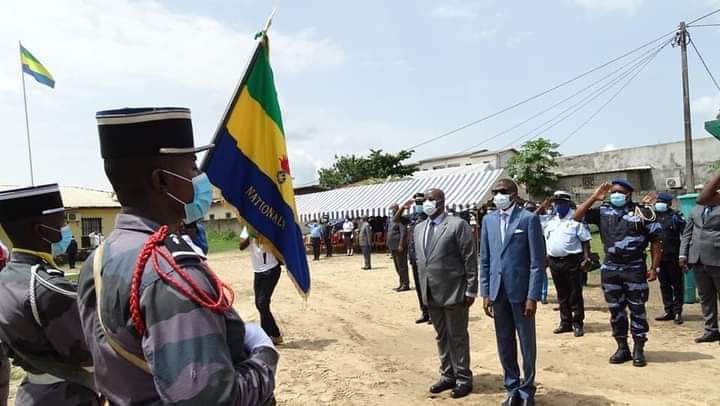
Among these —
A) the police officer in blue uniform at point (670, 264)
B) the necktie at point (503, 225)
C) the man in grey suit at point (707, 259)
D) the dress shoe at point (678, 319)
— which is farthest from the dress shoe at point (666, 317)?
the necktie at point (503, 225)

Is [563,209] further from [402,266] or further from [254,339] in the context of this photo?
[254,339]

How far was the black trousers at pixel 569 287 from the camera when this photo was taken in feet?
27.1

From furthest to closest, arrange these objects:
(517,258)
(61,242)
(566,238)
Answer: (566,238), (517,258), (61,242)

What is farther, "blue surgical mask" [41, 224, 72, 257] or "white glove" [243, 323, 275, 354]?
"blue surgical mask" [41, 224, 72, 257]

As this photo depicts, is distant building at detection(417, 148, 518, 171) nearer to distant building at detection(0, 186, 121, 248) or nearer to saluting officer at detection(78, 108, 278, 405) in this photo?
distant building at detection(0, 186, 121, 248)

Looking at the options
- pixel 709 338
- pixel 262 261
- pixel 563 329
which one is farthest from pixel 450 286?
pixel 709 338

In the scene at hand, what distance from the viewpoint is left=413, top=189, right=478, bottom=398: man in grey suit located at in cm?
566

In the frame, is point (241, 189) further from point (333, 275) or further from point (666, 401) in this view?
point (333, 275)

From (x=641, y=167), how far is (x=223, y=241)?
26.7 m

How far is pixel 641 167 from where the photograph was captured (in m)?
29.1

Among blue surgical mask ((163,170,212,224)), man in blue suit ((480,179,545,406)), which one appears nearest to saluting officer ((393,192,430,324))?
man in blue suit ((480,179,545,406))

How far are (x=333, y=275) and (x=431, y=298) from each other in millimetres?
11415

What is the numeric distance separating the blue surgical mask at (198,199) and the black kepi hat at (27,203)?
1677 mm

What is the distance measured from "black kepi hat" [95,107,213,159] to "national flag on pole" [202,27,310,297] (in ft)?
7.43
